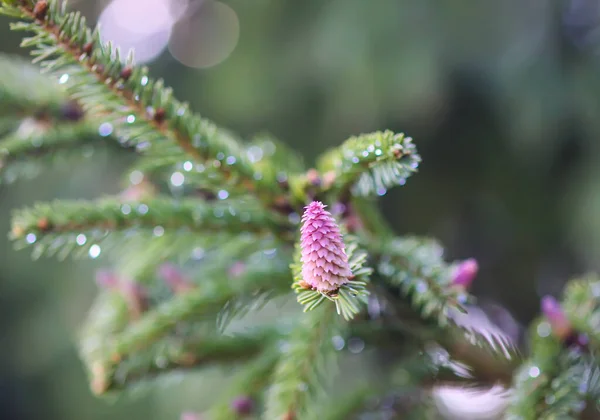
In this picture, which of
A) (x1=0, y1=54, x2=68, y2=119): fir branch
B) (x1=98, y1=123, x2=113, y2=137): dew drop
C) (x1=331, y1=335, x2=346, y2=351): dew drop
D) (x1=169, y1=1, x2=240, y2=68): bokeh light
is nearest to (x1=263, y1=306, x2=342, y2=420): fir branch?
(x1=331, y1=335, x2=346, y2=351): dew drop

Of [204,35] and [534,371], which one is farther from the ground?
[204,35]

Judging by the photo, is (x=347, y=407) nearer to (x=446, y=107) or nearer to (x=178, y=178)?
(x=178, y=178)

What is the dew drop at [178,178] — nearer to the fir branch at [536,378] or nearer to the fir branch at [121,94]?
the fir branch at [121,94]

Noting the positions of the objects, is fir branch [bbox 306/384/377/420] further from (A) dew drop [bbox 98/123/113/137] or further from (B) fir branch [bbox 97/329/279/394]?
(A) dew drop [bbox 98/123/113/137]

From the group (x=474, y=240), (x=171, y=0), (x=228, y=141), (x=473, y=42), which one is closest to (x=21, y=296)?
(x=171, y=0)

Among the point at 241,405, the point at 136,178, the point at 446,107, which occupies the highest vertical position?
the point at 446,107

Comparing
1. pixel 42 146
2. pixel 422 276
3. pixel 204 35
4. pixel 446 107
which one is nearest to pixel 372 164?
pixel 422 276

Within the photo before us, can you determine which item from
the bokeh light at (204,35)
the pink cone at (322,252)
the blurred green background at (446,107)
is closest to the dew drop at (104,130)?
the pink cone at (322,252)
